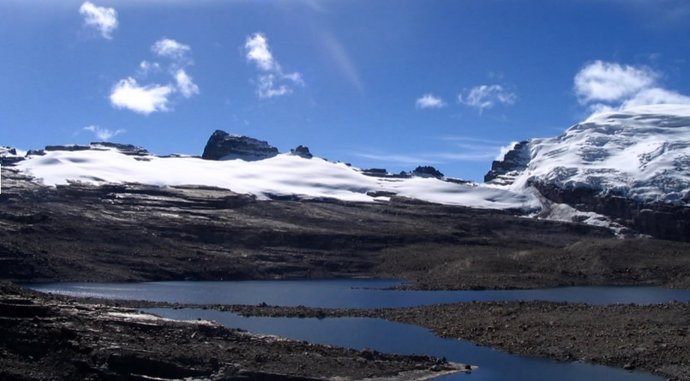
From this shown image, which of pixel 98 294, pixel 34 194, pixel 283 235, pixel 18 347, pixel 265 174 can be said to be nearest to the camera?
pixel 18 347

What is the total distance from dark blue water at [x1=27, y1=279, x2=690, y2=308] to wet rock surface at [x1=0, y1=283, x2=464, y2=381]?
96.0 ft

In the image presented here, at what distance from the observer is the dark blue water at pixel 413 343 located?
36219 millimetres

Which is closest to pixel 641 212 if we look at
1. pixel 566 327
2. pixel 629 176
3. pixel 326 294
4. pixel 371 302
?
pixel 629 176

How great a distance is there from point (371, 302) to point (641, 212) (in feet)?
312

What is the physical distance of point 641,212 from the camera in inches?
5866

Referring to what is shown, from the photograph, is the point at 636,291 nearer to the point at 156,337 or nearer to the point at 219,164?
the point at 156,337

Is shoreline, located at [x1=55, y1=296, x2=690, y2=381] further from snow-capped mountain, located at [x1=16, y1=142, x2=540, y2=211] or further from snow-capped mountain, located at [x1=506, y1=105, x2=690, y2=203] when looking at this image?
snow-capped mountain, located at [x1=506, y1=105, x2=690, y2=203]

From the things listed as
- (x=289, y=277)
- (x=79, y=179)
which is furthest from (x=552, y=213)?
(x=79, y=179)

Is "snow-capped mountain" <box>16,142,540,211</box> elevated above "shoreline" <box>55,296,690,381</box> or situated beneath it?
elevated above

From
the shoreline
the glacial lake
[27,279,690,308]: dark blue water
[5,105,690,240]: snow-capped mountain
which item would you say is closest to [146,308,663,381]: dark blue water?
the glacial lake

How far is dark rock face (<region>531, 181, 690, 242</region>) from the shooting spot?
14550 cm

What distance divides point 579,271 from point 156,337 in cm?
7573

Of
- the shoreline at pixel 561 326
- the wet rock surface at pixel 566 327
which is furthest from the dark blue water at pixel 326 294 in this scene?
the wet rock surface at pixel 566 327

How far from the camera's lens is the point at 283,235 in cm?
11575
